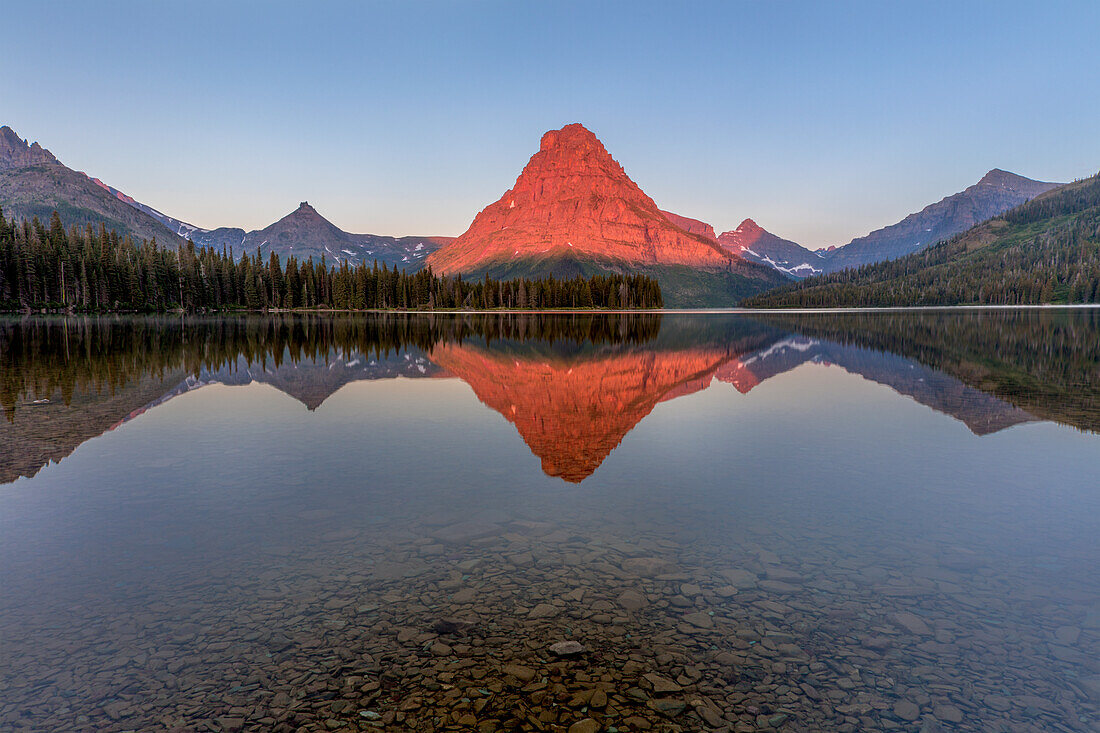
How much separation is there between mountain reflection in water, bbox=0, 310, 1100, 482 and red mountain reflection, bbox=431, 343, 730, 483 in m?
0.11

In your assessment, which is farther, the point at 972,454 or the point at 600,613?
the point at 972,454

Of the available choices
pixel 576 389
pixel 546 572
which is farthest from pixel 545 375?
pixel 546 572

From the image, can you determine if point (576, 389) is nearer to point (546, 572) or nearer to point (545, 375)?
point (545, 375)

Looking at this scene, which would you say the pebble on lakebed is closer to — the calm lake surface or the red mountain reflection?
the calm lake surface

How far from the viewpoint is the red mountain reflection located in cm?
2311

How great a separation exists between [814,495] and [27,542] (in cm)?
2042

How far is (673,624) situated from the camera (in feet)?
32.4

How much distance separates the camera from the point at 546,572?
38.6 ft

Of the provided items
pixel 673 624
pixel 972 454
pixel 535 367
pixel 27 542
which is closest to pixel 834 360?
pixel 535 367

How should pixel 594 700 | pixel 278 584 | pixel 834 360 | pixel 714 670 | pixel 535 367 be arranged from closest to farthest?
pixel 594 700 < pixel 714 670 < pixel 278 584 < pixel 535 367 < pixel 834 360

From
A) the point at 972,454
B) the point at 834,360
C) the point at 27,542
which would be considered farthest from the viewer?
the point at 834,360

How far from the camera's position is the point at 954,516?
49.5 ft

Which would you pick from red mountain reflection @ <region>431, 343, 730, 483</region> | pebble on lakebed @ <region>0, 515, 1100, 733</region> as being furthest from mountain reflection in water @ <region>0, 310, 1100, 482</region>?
pebble on lakebed @ <region>0, 515, 1100, 733</region>

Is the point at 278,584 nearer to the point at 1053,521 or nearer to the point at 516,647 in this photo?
the point at 516,647
